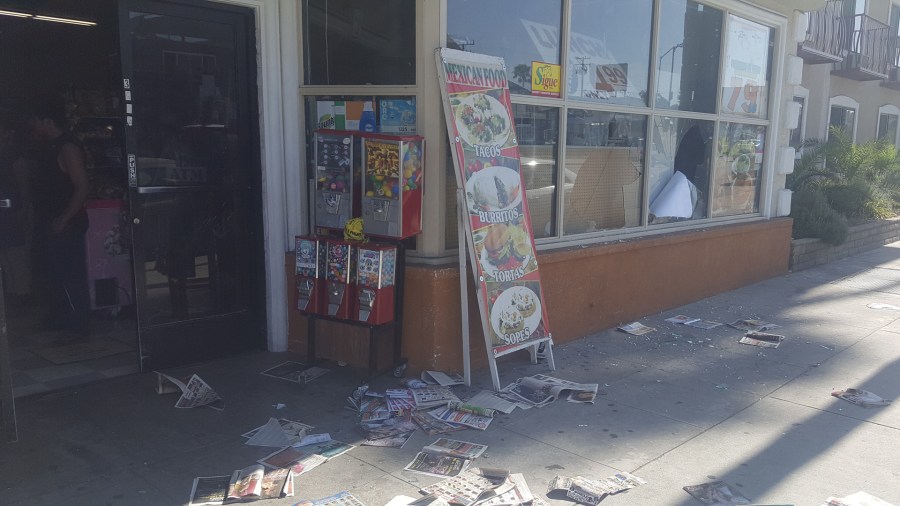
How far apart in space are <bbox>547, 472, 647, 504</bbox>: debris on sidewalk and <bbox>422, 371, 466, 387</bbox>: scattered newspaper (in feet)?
4.60

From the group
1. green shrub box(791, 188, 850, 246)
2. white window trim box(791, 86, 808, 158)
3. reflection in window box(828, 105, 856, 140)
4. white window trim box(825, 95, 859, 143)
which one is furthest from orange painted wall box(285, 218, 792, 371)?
reflection in window box(828, 105, 856, 140)

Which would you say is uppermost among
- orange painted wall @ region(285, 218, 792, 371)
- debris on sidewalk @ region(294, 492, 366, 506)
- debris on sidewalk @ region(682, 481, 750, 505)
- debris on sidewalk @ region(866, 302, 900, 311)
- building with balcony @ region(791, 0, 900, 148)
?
building with balcony @ region(791, 0, 900, 148)

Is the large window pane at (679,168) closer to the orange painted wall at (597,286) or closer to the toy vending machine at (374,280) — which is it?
the orange painted wall at (597,286)

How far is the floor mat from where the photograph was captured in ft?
17.8

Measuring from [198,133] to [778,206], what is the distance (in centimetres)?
769

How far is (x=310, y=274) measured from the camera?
5.00 metres

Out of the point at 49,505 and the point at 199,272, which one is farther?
the point at 199,272

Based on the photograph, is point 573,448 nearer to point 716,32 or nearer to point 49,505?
point 49,505

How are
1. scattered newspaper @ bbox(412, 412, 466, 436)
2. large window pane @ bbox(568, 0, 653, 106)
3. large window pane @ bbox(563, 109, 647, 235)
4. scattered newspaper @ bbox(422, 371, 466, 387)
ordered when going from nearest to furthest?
1. scattered newspaper @ bbox(412, 412, 466, 436)
2. scattered newspaper @ bbox(422, 371, 466, 387)
3. large window pane @ bbox(568, 0, 653, 106)
4. large window pane @ bbox(563, 109, 647, 235)

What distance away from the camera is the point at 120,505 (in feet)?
10.9

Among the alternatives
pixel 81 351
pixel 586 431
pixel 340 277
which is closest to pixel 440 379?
pixel 340 277

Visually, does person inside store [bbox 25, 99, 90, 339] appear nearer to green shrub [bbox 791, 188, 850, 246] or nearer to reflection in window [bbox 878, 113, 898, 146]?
green shrub [bbox 791, 188, 850, 246]

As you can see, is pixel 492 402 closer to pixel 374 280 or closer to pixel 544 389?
pixel 544 389

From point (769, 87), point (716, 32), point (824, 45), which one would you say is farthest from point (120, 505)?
point (824, 45)
